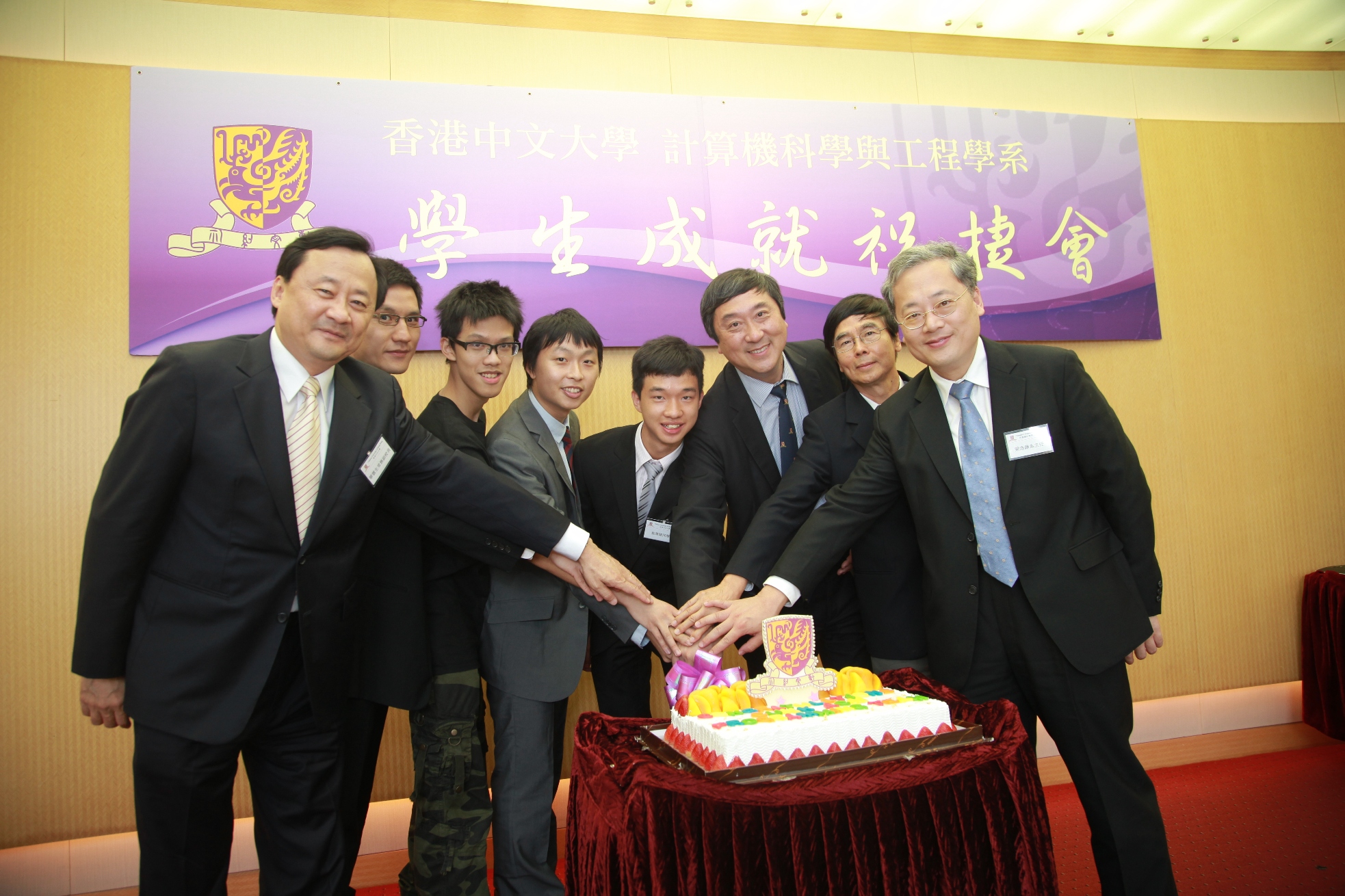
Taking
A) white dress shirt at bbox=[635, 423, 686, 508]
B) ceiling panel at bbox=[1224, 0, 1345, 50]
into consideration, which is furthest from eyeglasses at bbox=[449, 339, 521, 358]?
ceiling panel at bbox=[1224, 0, 1345, 50]

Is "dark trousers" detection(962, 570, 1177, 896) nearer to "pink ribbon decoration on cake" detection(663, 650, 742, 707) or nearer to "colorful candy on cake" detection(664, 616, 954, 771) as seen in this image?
"colorful candy on cake" detection(664, 616, 954, 771)

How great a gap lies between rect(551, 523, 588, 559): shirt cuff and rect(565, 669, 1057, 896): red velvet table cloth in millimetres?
734

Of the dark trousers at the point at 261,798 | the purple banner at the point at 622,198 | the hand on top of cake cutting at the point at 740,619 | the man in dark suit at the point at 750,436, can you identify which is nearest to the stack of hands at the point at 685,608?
the hand on top of cake cutting at the point at 740,619

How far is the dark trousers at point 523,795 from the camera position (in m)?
1.99

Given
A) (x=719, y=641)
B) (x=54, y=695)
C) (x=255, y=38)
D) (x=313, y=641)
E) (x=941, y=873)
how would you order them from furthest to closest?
(x=255, y=38) < (x=54, y=695) < (x=719, y=641) < (x=313, y=641) < (x=941, y=873)

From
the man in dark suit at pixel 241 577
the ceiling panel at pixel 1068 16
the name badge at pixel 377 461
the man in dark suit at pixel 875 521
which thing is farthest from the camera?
the ceiling panel at pixel 1068 16

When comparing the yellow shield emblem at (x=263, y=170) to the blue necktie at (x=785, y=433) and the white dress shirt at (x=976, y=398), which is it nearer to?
the blue necktie at (x=785, y=433)

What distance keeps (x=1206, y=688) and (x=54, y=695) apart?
512 cm

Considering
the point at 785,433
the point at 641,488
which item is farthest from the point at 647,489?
the point at 785,433

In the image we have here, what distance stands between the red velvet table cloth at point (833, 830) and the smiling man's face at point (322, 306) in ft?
3.70

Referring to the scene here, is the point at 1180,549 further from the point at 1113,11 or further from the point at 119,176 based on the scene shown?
the point at 119,176

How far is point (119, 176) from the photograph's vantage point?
9.47 ft

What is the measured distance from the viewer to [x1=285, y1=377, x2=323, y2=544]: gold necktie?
1677 millimetres

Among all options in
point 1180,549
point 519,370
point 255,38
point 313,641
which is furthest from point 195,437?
point 1180,549
